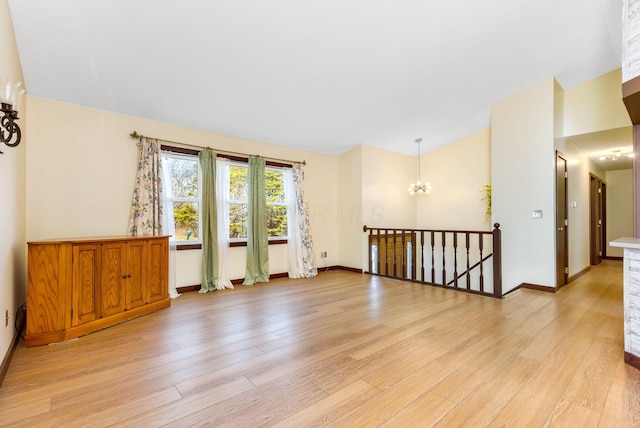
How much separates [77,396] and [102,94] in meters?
3.22

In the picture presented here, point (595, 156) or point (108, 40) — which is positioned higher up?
point (108, 40)

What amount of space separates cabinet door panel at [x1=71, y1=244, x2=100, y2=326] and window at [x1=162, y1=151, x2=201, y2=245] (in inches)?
53.5

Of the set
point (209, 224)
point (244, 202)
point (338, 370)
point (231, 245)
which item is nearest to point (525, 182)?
point (338, 370)

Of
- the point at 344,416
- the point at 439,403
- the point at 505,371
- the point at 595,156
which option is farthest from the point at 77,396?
the point at 595,156

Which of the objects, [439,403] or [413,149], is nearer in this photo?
[439,403]

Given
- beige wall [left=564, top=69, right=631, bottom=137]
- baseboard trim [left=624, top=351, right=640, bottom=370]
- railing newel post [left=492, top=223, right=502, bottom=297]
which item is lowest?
baseboard trim [left=624, top=351, right=640, bottom=370]

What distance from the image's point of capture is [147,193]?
12.5 feet

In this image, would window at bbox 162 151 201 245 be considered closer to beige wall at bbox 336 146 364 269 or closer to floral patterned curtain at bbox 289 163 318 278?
floral patterned curtain at bbox 289 163 318 278

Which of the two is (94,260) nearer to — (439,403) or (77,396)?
(77,396)

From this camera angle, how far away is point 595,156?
18.6ft

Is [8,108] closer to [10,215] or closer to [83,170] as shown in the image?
[10,215]

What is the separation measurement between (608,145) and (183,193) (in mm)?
7251

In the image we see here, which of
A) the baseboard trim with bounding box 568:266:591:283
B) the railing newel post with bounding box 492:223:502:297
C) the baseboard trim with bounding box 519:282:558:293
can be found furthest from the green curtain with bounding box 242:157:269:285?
the baseboard trim with bounding box 568:266:591:283

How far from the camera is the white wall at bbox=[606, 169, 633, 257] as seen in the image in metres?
6.88
